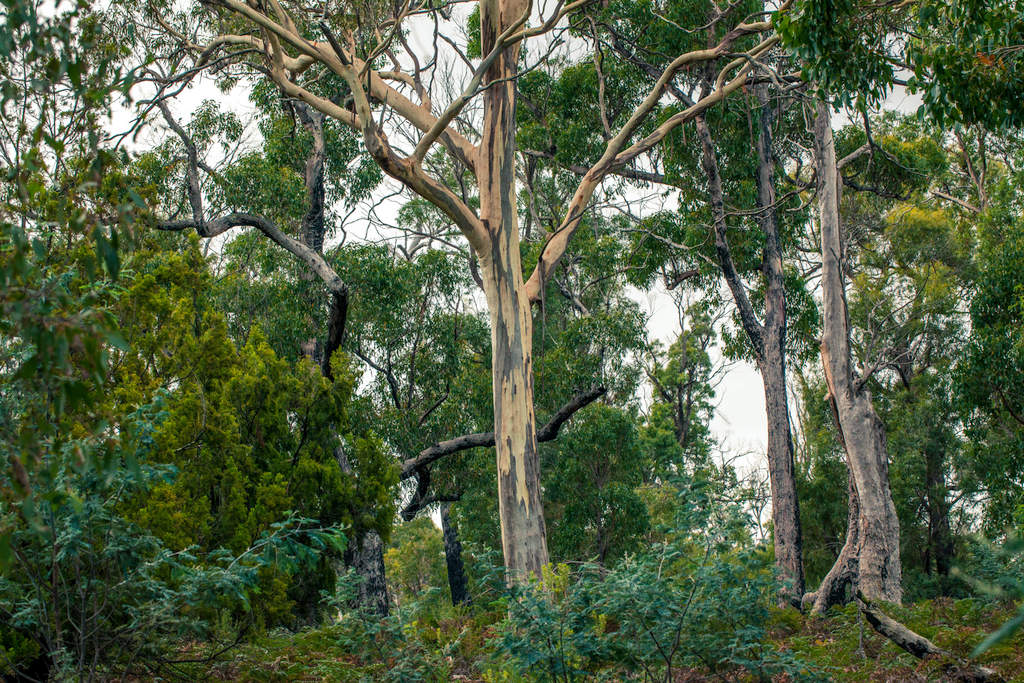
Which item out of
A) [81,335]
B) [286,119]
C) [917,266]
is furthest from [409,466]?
[917,266]

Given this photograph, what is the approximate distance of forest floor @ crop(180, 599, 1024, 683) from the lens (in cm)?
538

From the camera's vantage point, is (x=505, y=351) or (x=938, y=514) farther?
(x=938, y=514)

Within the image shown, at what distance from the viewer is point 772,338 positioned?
15.6 meters

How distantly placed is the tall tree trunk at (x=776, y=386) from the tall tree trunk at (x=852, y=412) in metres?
1.17

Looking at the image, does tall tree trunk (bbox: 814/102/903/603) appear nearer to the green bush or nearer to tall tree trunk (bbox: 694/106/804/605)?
tall tree trunk (bbox: 694/106/804/605)

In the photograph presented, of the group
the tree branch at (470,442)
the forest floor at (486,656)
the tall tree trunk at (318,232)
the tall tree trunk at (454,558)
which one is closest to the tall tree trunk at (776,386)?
the tree branch at (470,442)

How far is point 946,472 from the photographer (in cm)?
2291

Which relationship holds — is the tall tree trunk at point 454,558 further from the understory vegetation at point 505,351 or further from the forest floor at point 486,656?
the forest floor at point 486,656

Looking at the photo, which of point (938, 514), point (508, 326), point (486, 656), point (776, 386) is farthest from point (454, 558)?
point (486, 656)

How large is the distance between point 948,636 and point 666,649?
11.6 ft

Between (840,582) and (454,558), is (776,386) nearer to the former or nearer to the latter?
(840,582)

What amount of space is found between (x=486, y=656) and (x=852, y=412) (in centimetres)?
851

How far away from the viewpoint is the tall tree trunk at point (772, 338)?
14.5 meters

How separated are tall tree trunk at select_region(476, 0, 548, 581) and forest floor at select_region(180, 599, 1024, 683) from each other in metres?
1.37
